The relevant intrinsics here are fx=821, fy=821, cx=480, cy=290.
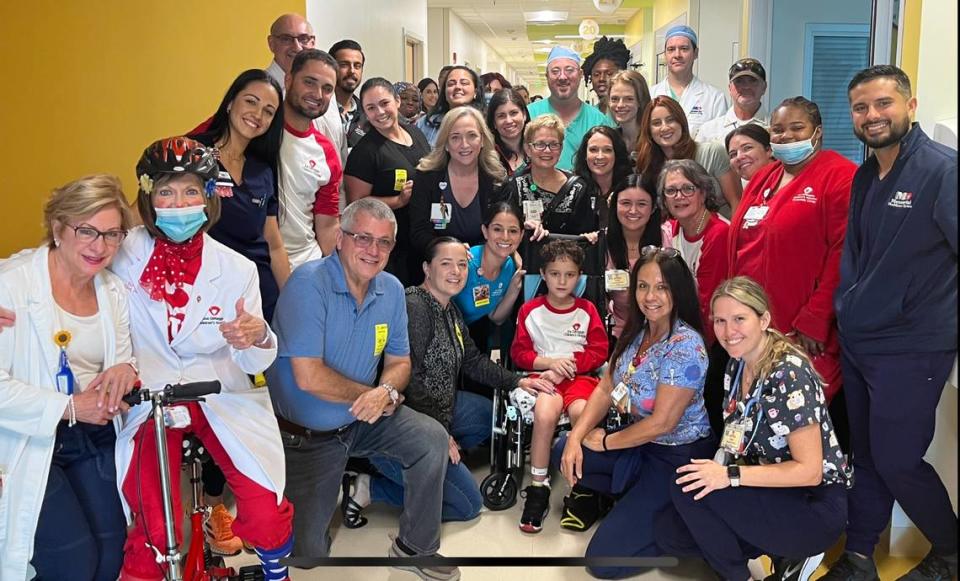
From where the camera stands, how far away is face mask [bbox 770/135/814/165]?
304 centimetres

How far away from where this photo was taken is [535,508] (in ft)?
11.0

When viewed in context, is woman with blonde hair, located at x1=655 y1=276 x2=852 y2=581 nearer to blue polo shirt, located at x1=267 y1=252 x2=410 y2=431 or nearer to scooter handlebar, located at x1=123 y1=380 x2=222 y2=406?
blue polo shirt, located at x1=267 y1=252 x2=410 y2=431

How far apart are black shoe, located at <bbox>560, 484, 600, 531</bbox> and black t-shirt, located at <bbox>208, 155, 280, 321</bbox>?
1.50 metres

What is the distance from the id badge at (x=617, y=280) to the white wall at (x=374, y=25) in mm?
3384

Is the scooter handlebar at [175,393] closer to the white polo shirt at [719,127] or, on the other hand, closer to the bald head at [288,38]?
the bald head at [288,38]

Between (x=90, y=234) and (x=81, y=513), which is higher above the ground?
(x=90, y=234)

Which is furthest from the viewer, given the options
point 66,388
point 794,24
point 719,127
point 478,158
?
point 794,24

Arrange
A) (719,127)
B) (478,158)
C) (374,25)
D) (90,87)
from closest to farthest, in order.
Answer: (90,87) < (478,158) < (719,127) < (374,25)

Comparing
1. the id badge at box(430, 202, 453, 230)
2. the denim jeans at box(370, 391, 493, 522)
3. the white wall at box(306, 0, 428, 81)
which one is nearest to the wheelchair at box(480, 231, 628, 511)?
the denim jeans at box(370, 391, 493, 522)

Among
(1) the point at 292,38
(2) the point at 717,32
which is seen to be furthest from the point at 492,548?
(2) the point at 717,32

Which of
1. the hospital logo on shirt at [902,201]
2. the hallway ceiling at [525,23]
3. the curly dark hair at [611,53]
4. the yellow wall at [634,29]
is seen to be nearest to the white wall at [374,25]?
the curly dark hair at [611,53]

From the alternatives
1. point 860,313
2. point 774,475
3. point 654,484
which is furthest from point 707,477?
point 860,313

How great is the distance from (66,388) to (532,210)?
85.7 inches

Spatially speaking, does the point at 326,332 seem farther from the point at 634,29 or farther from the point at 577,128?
the point at 634,29
